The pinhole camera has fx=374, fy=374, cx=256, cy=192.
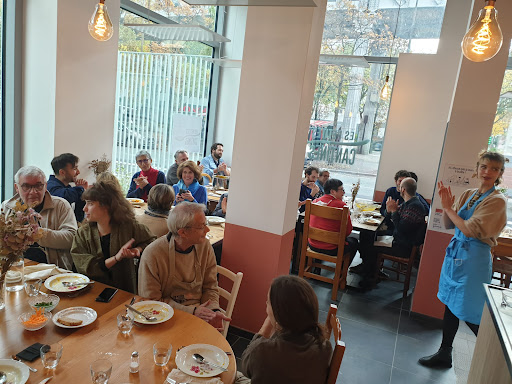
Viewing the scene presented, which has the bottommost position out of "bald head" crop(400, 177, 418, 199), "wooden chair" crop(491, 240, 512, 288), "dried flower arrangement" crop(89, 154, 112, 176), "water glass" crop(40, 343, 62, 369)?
"wooden chair" crop(491, 240, 512, 288)

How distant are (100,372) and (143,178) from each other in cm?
352

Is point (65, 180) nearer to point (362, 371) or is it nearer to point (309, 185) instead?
point (362, 371)

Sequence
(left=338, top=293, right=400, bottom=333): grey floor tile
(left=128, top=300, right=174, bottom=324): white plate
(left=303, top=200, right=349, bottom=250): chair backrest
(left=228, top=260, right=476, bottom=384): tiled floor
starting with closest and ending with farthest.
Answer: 1. (left=128, top=300, right=174, bottom=324): white plate
2. (left=228, top=260, right=476, bottom=384): tiled floor
3. (left=338, top=293, right=400, bottom=333): grey floor tile
4. (left=303, top=200, right=349, bottom=250): chair backrest

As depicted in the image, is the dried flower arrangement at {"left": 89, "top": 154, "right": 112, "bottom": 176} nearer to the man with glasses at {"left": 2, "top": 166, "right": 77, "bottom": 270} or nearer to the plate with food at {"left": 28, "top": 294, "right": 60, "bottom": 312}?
the man with glasses at {"left": 2, "top": 166, "right": 77, "bottom": 270}

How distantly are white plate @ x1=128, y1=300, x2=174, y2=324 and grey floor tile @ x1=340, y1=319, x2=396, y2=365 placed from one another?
5.94 feet

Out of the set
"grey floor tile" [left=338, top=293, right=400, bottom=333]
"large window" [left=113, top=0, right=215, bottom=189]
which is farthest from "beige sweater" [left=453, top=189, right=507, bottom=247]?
"large window" [left=113, top=0, right=215, bottom=189]

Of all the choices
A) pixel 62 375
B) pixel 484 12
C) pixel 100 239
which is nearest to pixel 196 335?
pixel 62 375

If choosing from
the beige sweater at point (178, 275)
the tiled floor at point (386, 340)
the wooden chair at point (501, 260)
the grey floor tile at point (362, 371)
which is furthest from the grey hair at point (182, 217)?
the wooden chair at point (501, 260)

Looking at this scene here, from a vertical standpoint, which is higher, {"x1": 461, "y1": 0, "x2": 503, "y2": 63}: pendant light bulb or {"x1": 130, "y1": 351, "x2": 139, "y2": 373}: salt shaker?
{"x1": 461, "y1": 0, "x2": 503, "y2": 63}: pendant light bulb

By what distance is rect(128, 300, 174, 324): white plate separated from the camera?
183 centimetres

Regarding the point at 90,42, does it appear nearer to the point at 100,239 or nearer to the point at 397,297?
the point at 100,239

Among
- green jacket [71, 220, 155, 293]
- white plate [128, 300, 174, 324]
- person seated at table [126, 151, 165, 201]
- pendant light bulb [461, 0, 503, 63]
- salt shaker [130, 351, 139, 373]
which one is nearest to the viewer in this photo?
salt shaker [130, 351, 139, 373]

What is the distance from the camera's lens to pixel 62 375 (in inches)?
56.7

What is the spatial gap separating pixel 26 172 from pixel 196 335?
177cm
